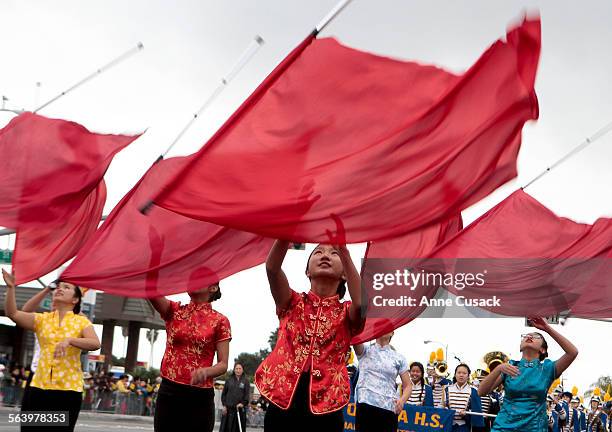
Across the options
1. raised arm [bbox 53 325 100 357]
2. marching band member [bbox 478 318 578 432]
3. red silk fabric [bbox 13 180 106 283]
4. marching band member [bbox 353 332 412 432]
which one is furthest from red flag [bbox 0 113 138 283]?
marching band member [bbox 478 318 578 432]

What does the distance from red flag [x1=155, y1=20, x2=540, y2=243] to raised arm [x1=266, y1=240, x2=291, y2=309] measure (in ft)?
0.37

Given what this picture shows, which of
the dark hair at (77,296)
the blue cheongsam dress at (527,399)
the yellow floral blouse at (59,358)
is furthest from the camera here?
the blue cheongsam dress at (527,399)

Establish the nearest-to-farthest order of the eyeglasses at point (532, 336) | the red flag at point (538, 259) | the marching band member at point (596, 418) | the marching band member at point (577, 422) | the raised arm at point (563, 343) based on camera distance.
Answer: the raised arm at point (563, 343), the eyeglasses at point (532, 336), the red flag at point (538, 259), the marching band member at point (577, 422), the marching band member at point (596, 418)

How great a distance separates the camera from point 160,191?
5.63 meters

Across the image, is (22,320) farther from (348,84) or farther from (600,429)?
(600,429)

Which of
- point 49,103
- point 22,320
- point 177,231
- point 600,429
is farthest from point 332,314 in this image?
point 600,429

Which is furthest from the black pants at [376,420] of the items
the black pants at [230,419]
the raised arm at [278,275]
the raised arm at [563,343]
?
the black pants at [230,419]

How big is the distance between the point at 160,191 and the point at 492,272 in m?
7.89

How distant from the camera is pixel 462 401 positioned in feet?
51.0

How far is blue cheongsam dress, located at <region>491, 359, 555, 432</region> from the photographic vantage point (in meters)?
8.43

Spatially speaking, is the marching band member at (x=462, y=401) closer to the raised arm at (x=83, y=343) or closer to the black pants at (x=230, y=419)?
the black pants at (x=230, y=419)

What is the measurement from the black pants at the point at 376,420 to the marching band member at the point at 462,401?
18.7ft

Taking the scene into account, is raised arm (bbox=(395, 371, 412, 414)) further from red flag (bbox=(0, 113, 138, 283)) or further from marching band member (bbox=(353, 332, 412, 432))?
red flag (bbox=(0, 113, 138, 283))

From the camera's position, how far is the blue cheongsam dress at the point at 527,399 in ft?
27.7
